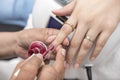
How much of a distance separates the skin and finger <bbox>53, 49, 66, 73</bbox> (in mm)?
35

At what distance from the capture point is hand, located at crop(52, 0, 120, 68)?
771mm

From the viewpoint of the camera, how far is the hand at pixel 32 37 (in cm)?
81

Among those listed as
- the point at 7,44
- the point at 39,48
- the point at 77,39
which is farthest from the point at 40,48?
the point at 7,44

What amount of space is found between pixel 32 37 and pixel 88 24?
24cm

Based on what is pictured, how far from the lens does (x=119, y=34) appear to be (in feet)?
2.67

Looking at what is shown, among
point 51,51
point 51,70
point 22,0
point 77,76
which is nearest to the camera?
point 51,70

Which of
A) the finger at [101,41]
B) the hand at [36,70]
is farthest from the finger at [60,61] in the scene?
the finger at [101,41]

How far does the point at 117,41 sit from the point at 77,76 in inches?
11.8

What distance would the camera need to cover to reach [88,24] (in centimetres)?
78

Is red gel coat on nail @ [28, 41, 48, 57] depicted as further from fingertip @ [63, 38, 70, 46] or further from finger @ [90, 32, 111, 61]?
finger @ [90, 32, 111, 61]

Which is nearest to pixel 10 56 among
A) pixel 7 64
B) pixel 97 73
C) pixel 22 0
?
pixel 7 64

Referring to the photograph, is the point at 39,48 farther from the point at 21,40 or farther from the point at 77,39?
the point at 21,40

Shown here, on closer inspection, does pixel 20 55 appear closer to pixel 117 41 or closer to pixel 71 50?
pixel 71 50

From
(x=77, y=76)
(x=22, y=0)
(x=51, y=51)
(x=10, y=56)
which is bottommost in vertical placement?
(x=77, y=76)
